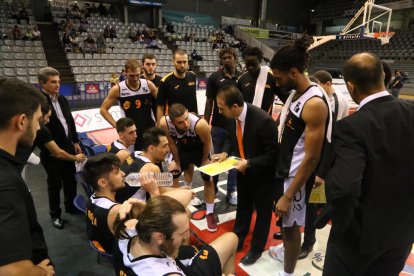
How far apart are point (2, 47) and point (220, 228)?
1292 cm

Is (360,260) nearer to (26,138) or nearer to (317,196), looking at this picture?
(317,196)

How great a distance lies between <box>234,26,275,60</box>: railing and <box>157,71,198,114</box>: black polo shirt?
19.7 metres

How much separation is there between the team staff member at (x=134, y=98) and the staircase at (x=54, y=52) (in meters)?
10.1

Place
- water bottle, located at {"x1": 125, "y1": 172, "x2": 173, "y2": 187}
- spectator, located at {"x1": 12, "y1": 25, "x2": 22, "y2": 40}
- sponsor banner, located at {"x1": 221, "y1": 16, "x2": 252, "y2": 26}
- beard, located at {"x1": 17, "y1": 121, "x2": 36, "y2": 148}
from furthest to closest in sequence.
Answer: sponsor banner, located at {"x1": 221, "y1": 16, "x2": 252, "y2": 26}
spectator, located at {"x1": 12, "y1": 25, "x2": 22, "y2": 40}
water bottle, located at {"x1": 125, "y1": 172, "x2": 173, "y2": 187}
beard, located at {"x1": 17, "y1": 121, "x2": 36, "y2": 148}

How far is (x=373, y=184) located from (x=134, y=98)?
331 cm

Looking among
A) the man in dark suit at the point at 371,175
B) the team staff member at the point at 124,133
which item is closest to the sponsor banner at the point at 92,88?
the team staff member at the point at 124,133

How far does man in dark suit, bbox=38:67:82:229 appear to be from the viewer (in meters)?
3.40

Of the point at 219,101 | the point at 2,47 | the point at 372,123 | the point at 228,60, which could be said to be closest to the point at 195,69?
the point at 2,47

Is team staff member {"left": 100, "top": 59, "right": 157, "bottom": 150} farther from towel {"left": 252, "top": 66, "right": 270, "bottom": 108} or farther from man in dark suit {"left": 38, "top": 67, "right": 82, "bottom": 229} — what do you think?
towel {"left": 252, "top": 66, "right": 270, "bottom": 108}

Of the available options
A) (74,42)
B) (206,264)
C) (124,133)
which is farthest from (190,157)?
(74,42)

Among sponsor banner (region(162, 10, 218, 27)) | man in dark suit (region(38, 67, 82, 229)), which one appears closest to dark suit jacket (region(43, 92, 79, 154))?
man in dark suit (region(38, 67, 82, 229))

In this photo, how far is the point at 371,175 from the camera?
4.96ft

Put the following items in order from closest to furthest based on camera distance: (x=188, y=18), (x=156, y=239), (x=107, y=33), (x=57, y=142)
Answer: (x=156, y=239), (x=57, y=142), (x=107, y=33), (x=188, y=18)

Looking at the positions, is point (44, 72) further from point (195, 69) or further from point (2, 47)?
point (195, 69)
